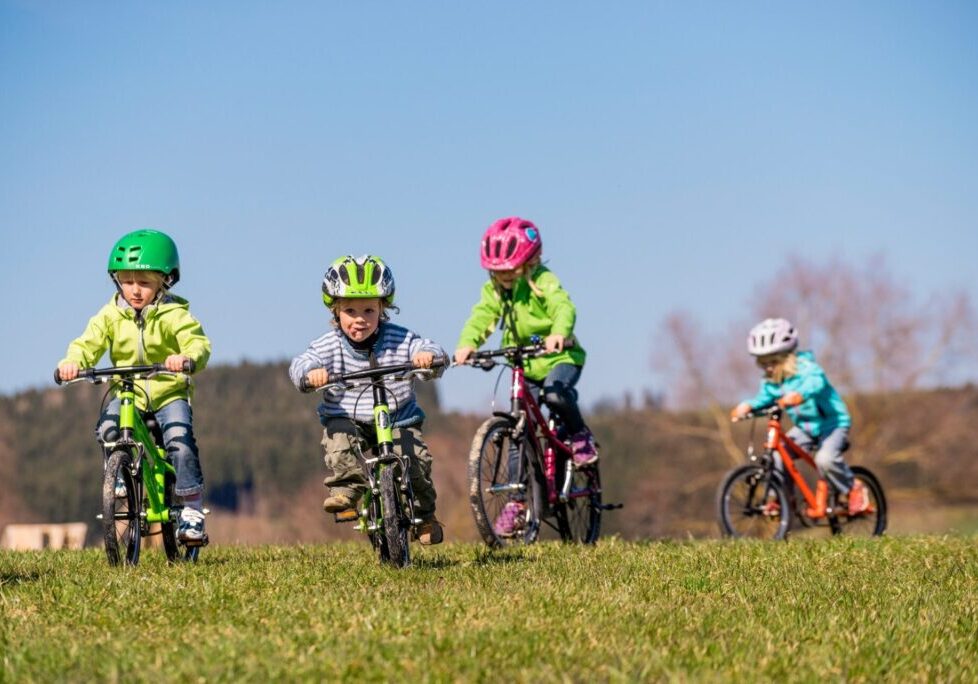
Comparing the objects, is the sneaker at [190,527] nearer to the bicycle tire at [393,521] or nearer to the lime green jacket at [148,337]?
→ the lime green jacket at [148,337]

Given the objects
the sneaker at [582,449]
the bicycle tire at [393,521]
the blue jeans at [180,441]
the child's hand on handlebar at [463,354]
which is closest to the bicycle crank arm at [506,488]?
the sneaker at [582,449]

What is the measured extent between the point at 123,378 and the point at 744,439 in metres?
47.0

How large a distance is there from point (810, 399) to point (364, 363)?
7195 mm

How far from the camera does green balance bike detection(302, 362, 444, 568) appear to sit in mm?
9359

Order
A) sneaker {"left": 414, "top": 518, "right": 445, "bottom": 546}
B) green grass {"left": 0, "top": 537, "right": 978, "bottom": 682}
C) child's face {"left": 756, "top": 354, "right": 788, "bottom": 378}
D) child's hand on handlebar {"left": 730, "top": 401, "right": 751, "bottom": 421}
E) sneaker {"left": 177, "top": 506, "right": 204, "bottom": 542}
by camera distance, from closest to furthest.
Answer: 1. green grass {"left": 0, "top": 537, "right": 978, "bottom": 682}
2. sneaker {"left": 414, "top": 518, "right": 445, "bottom": 546}
3. sneaker {"left": 177, "top": 506, "right": 204, "bottom": 542}
4. child's hand on handlebar {"left": 730, "top": 401, "right": 751, "bottom": 421}
5. child's face {"left": 756, "top": 354, "right": 788, "bottom": 378}

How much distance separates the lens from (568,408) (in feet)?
41.1

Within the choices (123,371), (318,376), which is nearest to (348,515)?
(318,376)

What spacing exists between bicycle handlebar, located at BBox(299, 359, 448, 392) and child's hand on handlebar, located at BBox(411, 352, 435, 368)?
3 centimetres

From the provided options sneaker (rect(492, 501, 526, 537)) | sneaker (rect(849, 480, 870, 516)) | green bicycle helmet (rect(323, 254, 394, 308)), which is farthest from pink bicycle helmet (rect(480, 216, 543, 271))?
sneaker (rect(849, 480, 870, 516))

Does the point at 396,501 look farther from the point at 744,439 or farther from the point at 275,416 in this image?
the point at 275,416

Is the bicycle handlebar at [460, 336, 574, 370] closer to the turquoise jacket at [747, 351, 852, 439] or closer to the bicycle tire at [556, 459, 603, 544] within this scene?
the bicycle tire at [556, 459, 603, 544]

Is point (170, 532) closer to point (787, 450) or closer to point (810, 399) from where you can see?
point (787, 450)

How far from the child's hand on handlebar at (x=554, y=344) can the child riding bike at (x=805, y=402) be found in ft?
12.3

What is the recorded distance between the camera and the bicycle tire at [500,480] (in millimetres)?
11438
